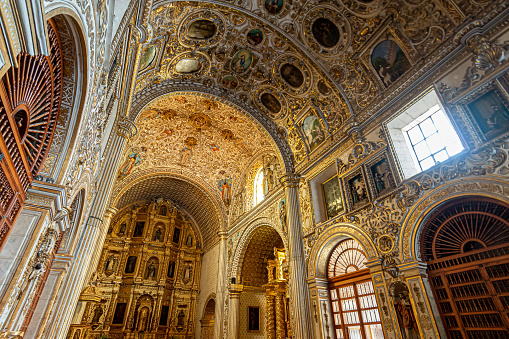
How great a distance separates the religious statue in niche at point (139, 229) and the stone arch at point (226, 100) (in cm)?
1333

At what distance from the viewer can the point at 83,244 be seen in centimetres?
768

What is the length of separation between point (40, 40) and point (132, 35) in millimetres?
5043

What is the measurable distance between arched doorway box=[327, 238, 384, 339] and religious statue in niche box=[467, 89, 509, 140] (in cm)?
448

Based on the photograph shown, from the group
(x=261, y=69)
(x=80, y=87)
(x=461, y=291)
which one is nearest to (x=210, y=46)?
(x=261, y=69)

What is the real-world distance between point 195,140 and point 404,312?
42.7ft

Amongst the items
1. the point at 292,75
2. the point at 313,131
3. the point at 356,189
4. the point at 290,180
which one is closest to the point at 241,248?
the point at 290,180

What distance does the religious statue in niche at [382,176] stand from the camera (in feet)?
25.2

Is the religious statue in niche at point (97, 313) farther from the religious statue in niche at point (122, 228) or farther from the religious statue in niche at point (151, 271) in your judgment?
the religious statue in niche at point (122, 228)

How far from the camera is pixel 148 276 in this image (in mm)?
19781

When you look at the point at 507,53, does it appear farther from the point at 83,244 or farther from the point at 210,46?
the point at 83,244

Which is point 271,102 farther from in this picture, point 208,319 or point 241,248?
point 208,319

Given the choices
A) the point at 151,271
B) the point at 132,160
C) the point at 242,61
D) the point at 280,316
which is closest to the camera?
the point at 242,61

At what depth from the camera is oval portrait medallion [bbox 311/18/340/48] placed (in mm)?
9172

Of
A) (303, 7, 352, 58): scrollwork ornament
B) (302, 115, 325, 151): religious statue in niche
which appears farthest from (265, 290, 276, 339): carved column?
(303, 7, 352, 58): scrollwork ornament
